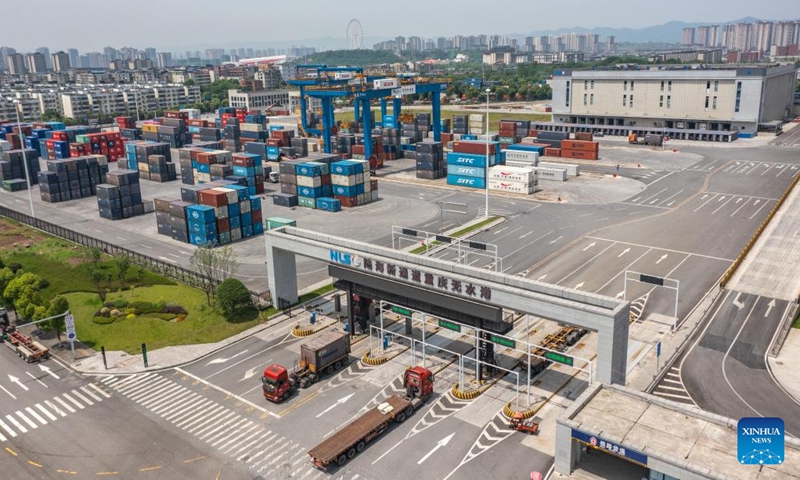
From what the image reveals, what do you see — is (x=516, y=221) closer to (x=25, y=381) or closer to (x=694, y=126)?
(x=25, y=381)

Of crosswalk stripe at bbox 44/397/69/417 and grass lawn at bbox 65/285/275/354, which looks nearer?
crosswalk stripe at bbox 44/397/69/417

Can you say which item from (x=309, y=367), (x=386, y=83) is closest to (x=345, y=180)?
(x=386, y=83)

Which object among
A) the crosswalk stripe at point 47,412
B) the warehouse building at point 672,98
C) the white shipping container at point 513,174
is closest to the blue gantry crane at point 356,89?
the white shipping container at point 513,174

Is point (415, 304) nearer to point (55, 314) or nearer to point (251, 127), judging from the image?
point (55, 314)

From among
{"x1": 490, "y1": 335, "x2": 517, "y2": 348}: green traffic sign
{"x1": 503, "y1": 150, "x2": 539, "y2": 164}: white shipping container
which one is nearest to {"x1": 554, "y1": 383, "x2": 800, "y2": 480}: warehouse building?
{"x1": 490, "y1": 335, "x2": 517, "y2": 348}: green traffic sign

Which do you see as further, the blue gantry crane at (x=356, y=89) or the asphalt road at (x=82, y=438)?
the blue gantry crane at (x=356, y=89)

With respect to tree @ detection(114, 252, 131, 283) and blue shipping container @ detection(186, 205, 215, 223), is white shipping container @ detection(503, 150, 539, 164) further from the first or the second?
tree @ detection(114, 252, 131, 283)

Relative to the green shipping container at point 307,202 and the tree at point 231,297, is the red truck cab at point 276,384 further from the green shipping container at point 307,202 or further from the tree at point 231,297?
the green shipping container at point 307,202
